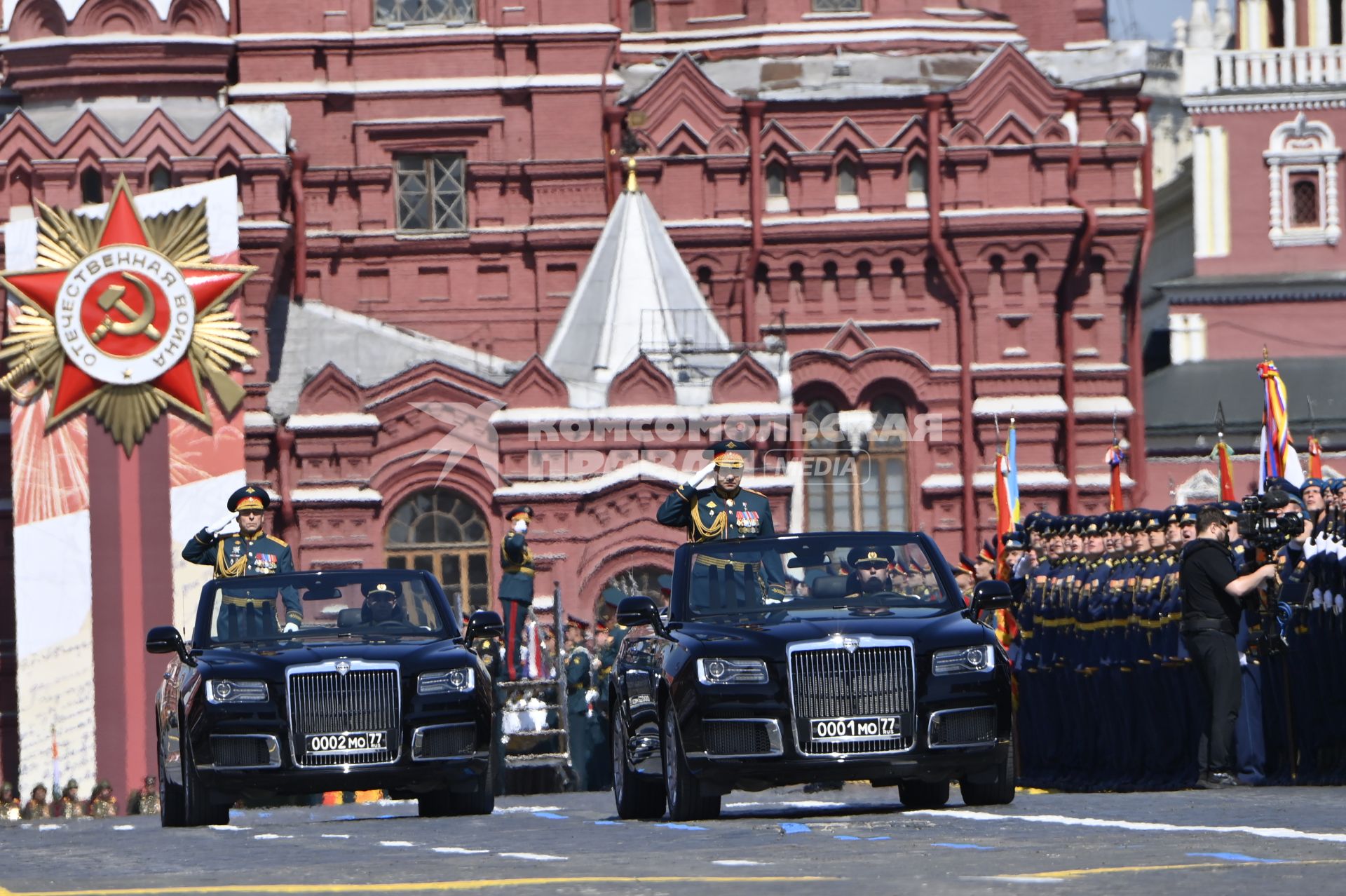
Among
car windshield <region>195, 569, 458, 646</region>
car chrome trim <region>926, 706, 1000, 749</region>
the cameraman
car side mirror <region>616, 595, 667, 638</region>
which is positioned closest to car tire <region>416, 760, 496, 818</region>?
car windshield <region>195, 569, 458, 646</region>

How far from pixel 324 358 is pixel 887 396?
25.3 ft

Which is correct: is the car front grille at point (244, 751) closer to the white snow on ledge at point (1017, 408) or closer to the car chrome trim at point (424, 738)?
the car chrome trim at point (424, 738)

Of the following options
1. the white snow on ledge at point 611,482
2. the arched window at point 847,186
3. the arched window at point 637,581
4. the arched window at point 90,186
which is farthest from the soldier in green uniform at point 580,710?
the arched window at point 847,186

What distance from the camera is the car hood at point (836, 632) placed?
552 inches

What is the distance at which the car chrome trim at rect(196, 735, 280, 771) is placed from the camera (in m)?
15.7

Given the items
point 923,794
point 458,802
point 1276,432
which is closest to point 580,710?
point 1276,432

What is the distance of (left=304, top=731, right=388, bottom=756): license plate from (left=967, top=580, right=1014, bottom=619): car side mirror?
338 centimetres

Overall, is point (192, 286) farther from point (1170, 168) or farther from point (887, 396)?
point (1170, 168)

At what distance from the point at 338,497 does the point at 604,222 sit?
219 inches

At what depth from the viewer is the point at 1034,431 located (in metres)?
40.7

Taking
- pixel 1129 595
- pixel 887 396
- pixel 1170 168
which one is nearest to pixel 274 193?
pixel 887 396

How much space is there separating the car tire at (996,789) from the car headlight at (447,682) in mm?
2807

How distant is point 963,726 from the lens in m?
14.0

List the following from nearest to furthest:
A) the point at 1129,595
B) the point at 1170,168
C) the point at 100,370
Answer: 1. the point at 1129,595
2. the point at 100,370
3. the point at 1170,168
